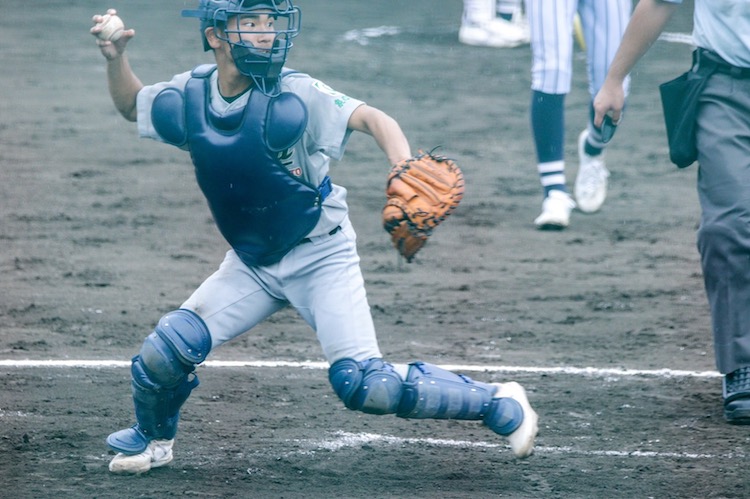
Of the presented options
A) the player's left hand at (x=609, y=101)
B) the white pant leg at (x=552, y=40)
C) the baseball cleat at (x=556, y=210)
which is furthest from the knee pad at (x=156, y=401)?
the baseball cleat at (x=556, y=210)

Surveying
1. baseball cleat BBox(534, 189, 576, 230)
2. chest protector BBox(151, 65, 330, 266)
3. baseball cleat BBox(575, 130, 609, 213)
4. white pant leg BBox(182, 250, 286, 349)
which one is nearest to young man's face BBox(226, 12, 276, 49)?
chest protector BBox(151, 65, 330, 266)

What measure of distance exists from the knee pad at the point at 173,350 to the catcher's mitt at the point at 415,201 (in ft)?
2.11

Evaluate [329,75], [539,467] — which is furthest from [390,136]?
[329,75]

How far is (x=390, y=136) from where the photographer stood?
3.60m

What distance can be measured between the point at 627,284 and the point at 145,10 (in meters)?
10.3

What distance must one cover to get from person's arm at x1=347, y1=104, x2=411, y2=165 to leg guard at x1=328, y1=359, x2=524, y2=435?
0.60 metres

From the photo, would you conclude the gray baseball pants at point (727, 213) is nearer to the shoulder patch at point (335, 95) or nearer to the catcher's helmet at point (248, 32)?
the shoulder patch at point (335, 95)

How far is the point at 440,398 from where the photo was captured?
3670mm

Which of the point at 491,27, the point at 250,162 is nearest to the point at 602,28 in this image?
the point at 250,162

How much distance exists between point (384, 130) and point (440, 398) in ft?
2.53

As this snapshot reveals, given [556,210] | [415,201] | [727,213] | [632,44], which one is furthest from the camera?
[556,210]

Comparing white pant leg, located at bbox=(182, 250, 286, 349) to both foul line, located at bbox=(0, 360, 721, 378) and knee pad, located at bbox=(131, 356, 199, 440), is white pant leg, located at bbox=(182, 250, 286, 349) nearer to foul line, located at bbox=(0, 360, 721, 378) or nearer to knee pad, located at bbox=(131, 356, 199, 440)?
knee pad, located at bbox=(131, 356, 199, 440)

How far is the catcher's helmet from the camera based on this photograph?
3709mm

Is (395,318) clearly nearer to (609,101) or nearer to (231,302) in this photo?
(609,101)
